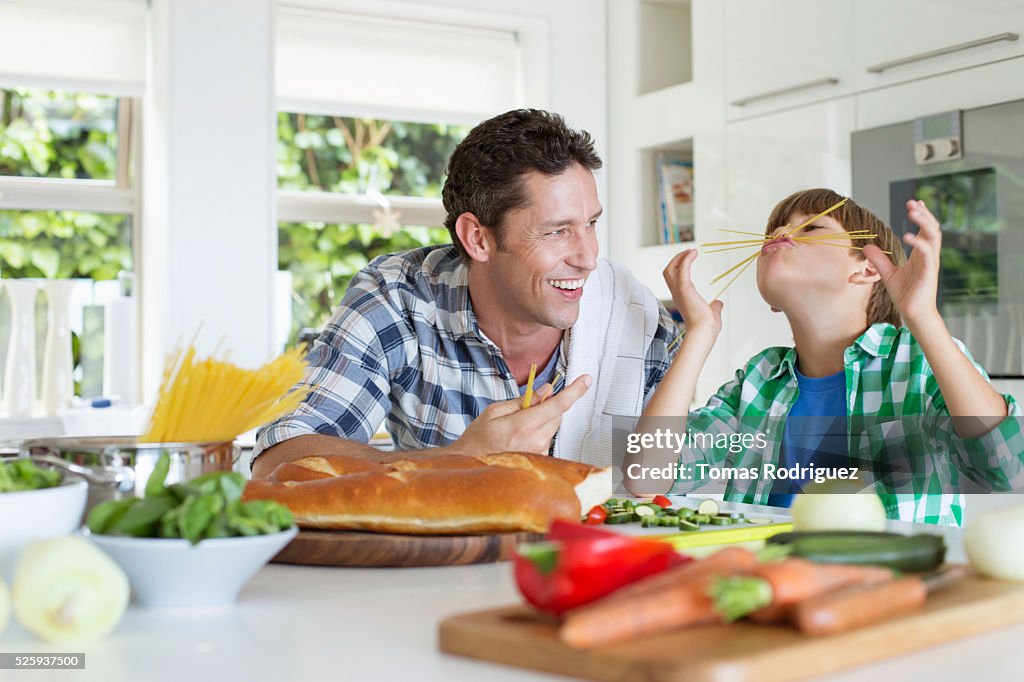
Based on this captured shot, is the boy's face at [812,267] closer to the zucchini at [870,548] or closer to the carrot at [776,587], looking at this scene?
the zucchini at [870,548]

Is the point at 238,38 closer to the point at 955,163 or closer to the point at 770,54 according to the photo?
the point at 770,54

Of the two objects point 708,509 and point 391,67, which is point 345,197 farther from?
point 708,509

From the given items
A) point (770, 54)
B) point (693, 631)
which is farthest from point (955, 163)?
point (693, 631)

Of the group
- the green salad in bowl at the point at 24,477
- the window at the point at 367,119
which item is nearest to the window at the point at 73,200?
the window at the point at 367,119

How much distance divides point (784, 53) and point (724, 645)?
3074 mm

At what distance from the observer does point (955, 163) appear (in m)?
2.86

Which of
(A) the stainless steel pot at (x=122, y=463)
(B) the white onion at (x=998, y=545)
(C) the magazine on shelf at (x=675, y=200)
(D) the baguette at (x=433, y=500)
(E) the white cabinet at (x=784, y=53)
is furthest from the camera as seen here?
(C) the magazine on shelf at (x=675, y=200)

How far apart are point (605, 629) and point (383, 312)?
1535mm

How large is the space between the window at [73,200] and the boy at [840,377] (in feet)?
8.24

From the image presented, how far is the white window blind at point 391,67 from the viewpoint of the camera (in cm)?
405

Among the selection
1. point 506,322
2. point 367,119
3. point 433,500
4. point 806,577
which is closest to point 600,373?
point 506,322

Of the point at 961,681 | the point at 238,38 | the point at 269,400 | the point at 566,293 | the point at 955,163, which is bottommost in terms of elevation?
the point at 961,681

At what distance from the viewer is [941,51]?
9.43ft

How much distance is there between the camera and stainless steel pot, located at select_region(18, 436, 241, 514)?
96 cm
